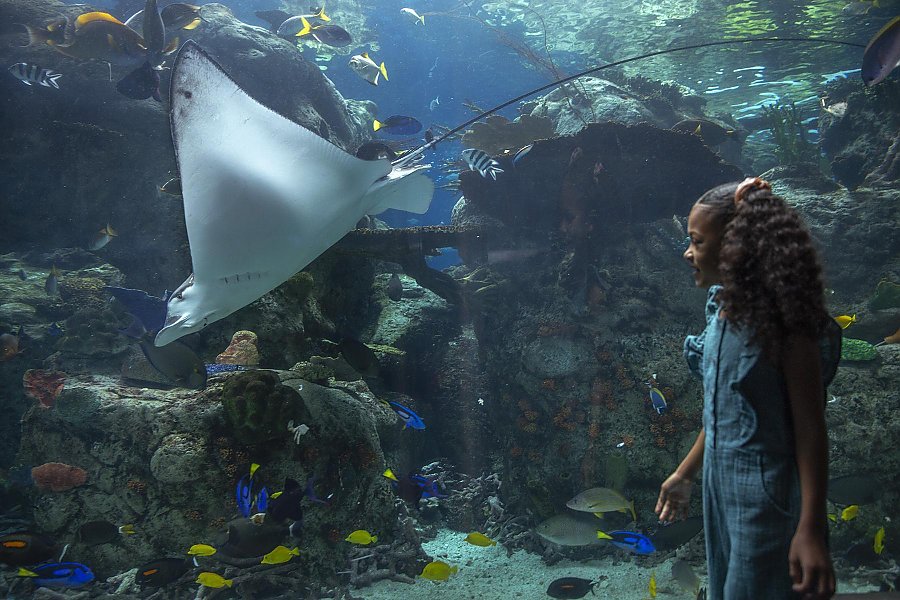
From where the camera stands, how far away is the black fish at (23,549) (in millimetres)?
3588

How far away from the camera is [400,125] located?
312 inches

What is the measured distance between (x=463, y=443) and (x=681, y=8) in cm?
1426

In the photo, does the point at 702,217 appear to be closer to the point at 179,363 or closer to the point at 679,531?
the point at 679,531

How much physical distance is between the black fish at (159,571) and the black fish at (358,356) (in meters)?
2.17

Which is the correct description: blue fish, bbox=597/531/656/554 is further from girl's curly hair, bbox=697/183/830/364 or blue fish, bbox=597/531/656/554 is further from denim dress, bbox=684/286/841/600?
girl's curly hair, bbox=697/183/830/364

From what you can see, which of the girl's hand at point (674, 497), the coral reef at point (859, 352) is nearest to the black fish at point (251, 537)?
the girl's hand at point (674, 497)

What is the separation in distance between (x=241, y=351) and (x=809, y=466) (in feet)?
16.5

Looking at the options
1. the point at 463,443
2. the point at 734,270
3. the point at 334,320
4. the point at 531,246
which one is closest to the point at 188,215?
the point at 734,270

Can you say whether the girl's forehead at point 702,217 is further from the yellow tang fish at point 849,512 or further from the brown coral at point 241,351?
the yellow tang fish at point 849,512

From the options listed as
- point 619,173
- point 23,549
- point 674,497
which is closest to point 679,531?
point 674,497

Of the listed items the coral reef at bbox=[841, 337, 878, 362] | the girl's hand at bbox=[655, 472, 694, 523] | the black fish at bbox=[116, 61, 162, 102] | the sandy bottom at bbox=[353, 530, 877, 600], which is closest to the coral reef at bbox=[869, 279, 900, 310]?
the coral reef at bbox=[841, 337, 878, 362]

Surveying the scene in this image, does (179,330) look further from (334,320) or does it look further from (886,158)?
(886,158)

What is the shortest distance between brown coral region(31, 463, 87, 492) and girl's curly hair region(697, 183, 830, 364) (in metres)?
5.64

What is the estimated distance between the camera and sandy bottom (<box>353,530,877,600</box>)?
14.7ft
